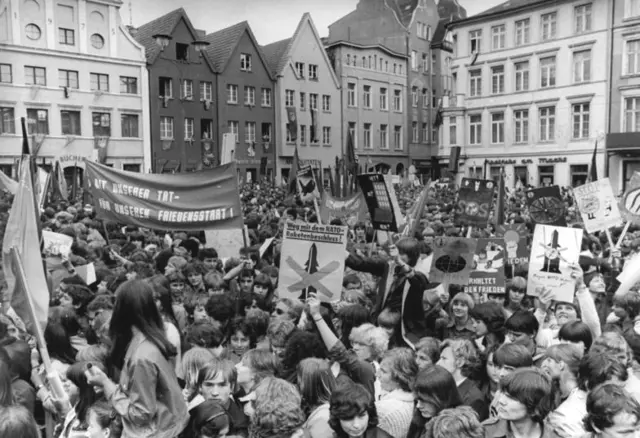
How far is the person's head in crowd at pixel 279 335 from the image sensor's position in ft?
15.3

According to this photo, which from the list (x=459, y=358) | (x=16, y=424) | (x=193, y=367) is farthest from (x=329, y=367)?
(x=16, y=424)

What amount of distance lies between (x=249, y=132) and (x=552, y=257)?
38.8 m

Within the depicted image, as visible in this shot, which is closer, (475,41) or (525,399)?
(525,399)

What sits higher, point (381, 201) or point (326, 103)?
point (326, 103)

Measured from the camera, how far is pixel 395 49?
173 feet

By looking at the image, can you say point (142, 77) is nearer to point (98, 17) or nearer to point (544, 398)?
point (98, 17)

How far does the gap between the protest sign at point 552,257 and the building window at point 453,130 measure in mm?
41716

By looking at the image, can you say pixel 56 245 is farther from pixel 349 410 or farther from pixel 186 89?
pixel 186 89

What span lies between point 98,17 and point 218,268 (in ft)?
111

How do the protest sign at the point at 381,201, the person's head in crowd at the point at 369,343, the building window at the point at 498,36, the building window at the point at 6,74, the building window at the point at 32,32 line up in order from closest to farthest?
the person's head in crowd at the point at 369,343 → the protest sign at the point at 381,201 → the building window at the point at 6,74 → the building window at the point at 32,32 → the building window at the point at 498,36

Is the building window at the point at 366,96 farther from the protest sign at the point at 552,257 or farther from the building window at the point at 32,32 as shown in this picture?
the protest sign at the point at 552,257

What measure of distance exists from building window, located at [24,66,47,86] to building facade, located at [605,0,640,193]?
33.8 meters

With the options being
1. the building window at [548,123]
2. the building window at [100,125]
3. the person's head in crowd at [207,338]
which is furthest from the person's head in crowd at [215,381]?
the building window at [548,123]

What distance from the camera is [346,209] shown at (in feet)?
40.7
